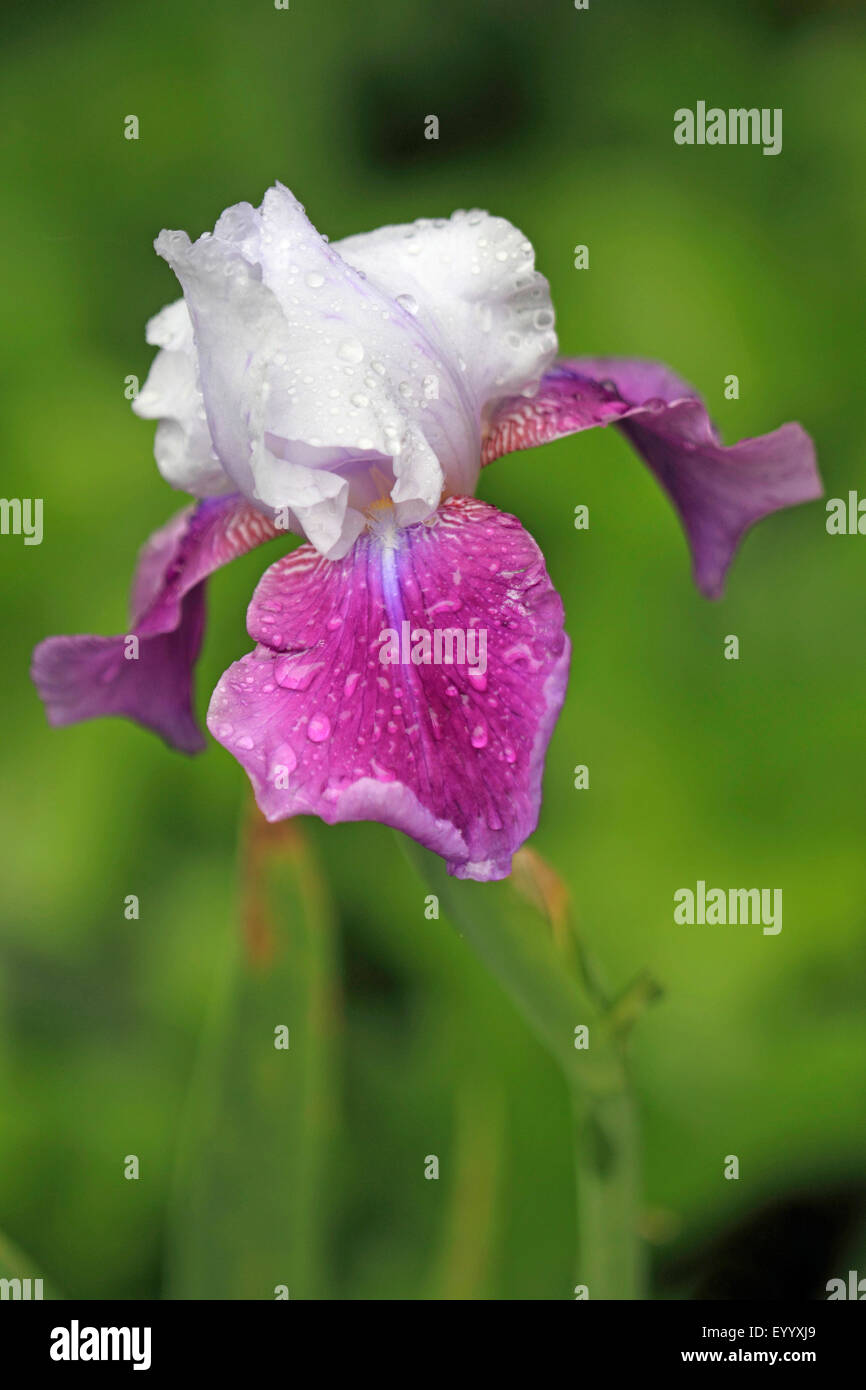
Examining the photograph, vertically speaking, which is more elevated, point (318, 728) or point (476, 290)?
point (476, 290)

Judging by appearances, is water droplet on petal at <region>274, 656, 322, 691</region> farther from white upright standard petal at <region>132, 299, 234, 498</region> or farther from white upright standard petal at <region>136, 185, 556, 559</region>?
white upright standard petal at <region>132, 299, 234, 498</region>

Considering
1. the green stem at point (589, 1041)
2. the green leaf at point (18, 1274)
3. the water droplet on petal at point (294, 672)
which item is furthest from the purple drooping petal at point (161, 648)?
the green leaf at point (18, 1274)

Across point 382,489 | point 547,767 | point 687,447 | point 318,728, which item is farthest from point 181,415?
point 547,767

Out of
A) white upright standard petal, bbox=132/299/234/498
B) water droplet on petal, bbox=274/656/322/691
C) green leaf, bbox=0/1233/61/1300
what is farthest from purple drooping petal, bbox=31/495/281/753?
green leaf, bbox=0/1233/61/1300

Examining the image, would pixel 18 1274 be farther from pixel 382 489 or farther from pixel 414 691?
pixel 382 489
